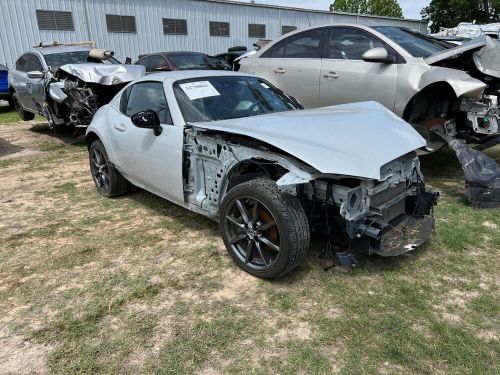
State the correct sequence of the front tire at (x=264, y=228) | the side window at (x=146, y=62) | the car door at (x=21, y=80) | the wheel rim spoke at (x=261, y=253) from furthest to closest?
the side window at (x=146, y=62) < the car door at (x=21, y=80) < the wheel rim spoke at (x=261, y=253) < the front tire at (x=264, y=228)

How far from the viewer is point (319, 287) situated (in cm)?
309

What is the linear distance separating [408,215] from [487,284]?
768mm

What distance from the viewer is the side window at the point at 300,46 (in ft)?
19.6

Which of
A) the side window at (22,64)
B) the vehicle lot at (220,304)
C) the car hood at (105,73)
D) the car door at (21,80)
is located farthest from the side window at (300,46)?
the side window at (22,64)

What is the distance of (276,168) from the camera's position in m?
3.29

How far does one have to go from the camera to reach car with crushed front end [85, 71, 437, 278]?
2.91m

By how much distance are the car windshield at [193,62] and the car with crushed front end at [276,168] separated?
218 inches

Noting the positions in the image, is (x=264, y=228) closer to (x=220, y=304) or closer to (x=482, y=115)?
(x=220, y=304)

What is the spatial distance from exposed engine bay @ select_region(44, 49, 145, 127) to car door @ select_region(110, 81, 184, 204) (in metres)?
Result: 2.81

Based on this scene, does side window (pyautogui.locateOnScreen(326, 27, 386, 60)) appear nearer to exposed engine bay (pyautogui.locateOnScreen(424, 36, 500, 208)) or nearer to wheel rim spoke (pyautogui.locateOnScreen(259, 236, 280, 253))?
exposed engine bay (pyautogui.locateOnScreen(424, 36, 500, 208))

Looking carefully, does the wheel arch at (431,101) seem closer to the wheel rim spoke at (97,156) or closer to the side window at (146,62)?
the wheel rim spoke at (97,156)

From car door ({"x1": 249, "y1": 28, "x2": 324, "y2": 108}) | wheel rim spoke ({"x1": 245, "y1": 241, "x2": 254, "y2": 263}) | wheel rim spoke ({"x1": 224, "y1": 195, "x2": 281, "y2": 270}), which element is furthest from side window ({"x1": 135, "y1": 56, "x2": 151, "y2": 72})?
wheel rim spoke ({"x1": 245, "y1": 241, "x2": 254, "y2": 263})

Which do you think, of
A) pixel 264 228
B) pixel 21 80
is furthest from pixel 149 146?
pixel 21 80

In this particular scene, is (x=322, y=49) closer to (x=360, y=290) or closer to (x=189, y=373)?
(x=360, y=290)
